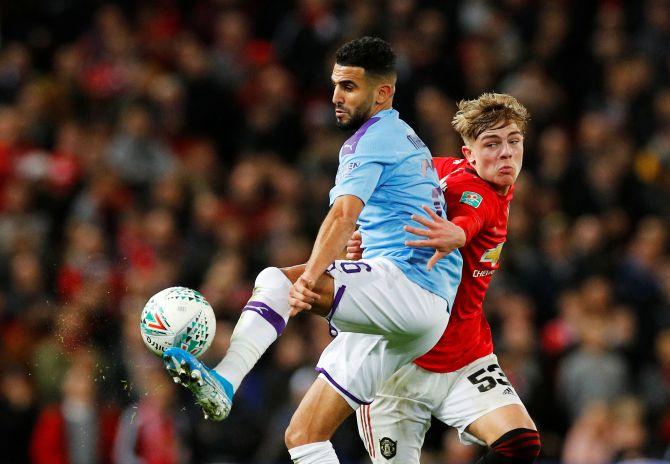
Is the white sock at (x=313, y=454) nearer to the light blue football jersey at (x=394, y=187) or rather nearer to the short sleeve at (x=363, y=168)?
the light blue football jersey at (x=394, y=187)

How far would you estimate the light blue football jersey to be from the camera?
6062 mm

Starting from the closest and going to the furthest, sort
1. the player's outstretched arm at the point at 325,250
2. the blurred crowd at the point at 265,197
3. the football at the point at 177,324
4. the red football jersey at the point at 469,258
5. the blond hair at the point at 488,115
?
1. the player's outstretched arm at the point at 325,250
2. the football at the point at 177,324
3. the red football jersey at the point at 469,258
4. the blond hair at the point at 488,115
5. the blurred crowd at the point at 265,197

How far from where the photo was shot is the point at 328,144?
12570 mm

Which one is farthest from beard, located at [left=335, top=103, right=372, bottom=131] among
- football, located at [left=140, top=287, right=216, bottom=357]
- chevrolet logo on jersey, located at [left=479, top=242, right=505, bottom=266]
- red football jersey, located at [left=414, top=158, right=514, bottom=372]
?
football, located at [left=140, top=287, right=216, bottom=357]

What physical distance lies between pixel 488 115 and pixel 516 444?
169 cm

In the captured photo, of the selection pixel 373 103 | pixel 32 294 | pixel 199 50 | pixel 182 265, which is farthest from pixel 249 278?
pixel 373 103

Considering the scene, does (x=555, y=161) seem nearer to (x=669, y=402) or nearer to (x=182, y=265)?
(x=669, y=402)

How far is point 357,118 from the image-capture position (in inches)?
246

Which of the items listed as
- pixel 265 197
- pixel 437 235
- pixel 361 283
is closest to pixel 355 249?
pixel 361 283

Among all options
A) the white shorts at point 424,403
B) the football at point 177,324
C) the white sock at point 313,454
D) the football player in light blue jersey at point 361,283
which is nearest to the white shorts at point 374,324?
the football player in light blue jersey at point 361,283

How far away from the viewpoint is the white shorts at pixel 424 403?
672 cm

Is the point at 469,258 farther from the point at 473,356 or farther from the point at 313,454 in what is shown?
the point at 313,454

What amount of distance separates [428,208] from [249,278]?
5.38 meters

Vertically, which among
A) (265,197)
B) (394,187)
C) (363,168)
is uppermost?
(363,168)
